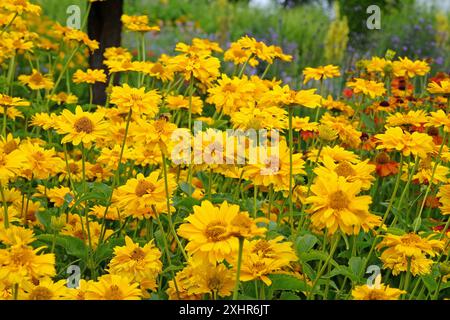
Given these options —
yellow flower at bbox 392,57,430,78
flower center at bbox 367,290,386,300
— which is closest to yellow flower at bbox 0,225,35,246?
flower center at bbox 367,290,386,300

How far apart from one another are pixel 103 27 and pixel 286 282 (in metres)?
3.07

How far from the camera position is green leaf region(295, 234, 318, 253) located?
1.80m

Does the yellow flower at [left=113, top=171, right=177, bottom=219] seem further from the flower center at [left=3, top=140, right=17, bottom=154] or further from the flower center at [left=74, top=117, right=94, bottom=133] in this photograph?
the flower center at [left=3, top=140, right=17, bottom=154]

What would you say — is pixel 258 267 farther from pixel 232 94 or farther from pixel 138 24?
pixel 138 24

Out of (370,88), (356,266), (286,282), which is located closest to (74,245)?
(286,282)

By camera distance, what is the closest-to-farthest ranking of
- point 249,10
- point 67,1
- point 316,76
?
1. point 316,76
2. point 67,1
3. point 249,10

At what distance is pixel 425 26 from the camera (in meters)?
7.86

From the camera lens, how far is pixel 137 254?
5.81ft

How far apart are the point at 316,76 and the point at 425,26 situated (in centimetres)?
558

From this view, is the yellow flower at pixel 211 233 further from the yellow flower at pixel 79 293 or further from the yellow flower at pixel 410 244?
the yellow flower at pixel 410 244

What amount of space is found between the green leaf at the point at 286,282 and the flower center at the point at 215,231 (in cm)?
25

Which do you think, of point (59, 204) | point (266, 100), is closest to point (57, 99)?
point (59, 204)

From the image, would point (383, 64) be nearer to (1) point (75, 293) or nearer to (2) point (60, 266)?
(2) point (60, 266)

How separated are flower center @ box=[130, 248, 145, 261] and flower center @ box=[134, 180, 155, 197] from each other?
0.13 meters
